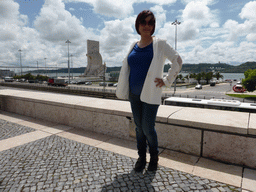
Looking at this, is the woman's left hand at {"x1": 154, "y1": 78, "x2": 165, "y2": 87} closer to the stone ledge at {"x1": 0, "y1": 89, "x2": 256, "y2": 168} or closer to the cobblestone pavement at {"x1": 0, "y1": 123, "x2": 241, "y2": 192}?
the stone ledge at {"x1": 0, "y1": 89, "x2": 256, "y2": 168}

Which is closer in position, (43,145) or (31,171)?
(31,171)

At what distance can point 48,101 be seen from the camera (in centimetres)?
564

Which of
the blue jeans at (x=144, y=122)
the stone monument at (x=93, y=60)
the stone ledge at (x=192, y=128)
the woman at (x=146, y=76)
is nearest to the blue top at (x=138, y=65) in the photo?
the woman at (x=146, y=76)

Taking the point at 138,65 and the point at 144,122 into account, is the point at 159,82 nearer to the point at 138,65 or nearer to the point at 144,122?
the point at 138,65

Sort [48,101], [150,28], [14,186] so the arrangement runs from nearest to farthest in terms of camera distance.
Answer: [14,186]
[150,28]
[48,101]

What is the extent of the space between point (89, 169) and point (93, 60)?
4395 inches

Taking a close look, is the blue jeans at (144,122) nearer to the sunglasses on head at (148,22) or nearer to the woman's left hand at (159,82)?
the woman's left hand at (159,82)

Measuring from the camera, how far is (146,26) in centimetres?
259

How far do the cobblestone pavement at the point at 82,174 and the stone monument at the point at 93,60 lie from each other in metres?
108

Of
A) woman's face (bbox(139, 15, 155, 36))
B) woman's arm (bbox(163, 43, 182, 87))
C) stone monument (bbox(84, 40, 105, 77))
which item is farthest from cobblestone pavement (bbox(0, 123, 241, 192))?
stone monument (bbox(84, 40, 105, 77))

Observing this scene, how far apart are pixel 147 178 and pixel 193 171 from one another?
74 centimetres

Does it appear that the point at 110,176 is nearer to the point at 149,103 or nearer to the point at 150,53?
the point at 149,103

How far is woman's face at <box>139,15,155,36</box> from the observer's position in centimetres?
256

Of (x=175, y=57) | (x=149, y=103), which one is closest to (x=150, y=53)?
(x=175, y=57)
